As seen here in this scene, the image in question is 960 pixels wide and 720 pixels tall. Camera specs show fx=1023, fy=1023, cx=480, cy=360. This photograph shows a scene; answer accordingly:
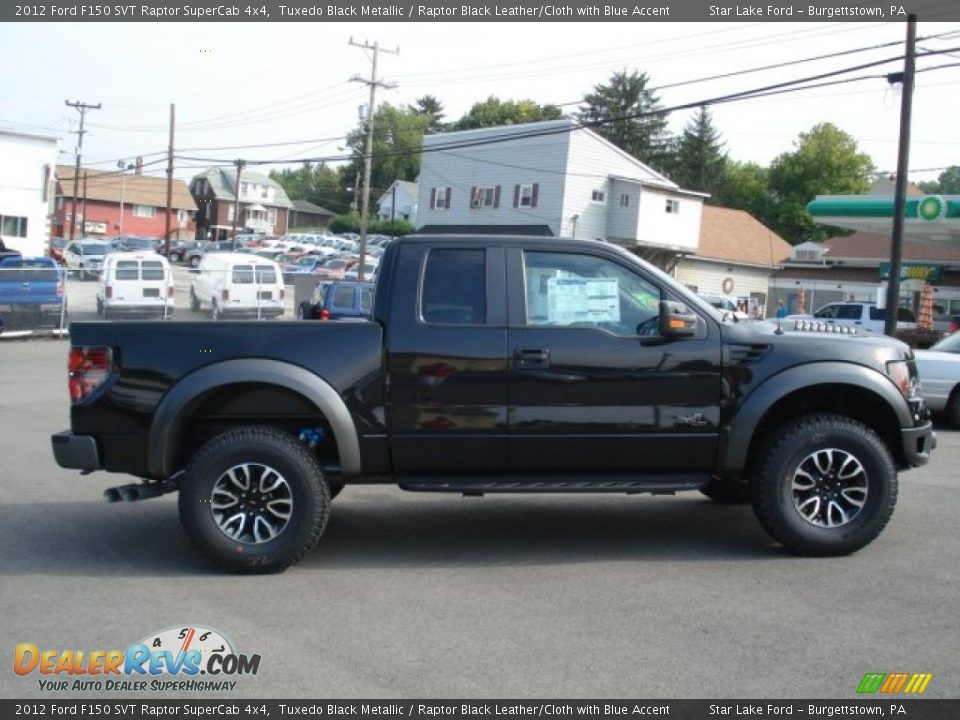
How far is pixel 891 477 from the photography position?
6453mm

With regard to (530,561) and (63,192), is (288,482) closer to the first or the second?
(530,561)

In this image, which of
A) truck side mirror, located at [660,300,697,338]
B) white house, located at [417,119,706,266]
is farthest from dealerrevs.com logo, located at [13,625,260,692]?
white house, located at [417,119,706,266]

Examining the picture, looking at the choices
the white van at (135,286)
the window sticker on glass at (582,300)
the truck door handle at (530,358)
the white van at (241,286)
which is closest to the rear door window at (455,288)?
the truck door handle at (530,358)

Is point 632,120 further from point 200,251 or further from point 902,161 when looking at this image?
point 902,161

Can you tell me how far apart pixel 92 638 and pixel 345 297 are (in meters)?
19.7

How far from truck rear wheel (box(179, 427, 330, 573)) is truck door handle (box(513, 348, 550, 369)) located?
1418mm

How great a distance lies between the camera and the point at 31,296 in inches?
1004

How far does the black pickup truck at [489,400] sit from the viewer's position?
621 cm

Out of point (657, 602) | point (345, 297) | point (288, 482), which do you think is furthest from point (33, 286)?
point (657, 602)

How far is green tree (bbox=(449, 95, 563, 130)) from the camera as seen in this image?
3856 inches

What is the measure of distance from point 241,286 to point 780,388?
2630 centimetres

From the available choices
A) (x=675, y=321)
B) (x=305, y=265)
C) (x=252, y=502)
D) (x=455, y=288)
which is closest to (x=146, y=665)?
(x=252, y=502)

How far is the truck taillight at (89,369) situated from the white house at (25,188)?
1848 inches
